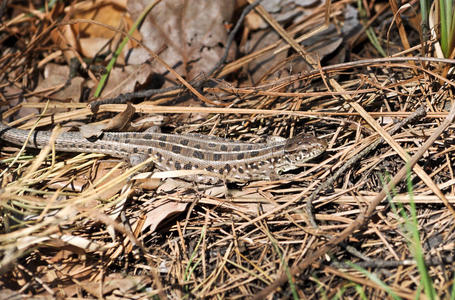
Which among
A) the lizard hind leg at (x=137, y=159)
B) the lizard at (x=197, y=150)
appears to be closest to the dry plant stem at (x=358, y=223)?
the lizard at (x=197, y=150)

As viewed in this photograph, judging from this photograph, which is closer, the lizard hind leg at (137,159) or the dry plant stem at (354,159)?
the dry plant stem at (354,159)

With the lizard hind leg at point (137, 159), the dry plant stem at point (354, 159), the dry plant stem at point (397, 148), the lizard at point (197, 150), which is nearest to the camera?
the dry plant stem at point (397, 148)

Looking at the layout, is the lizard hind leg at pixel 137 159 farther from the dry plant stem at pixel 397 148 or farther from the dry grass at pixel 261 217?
the dry plant stem at pixel 397 148

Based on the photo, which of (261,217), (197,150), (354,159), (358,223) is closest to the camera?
(358,223)

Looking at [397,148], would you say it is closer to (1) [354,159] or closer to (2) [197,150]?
(1) [354,159]

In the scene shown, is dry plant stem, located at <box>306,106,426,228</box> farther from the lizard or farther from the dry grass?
the lizard

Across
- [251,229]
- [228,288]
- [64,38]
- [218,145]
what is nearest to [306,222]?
[251,229]

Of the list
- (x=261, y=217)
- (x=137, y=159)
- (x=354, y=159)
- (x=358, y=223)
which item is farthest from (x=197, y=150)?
(x=358, y=223)
